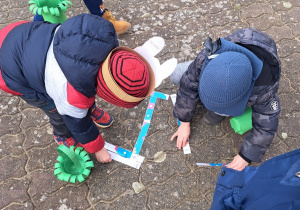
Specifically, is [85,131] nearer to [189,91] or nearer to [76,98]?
[76,98]

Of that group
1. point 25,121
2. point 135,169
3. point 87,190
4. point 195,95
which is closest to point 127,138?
point 135,169

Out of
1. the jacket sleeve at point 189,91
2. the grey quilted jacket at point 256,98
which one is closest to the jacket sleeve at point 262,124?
the grey quilted jacket at point 256,98

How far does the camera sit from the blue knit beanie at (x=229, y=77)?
1346 mm

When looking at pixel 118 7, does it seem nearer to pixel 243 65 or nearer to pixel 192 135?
pixel 192 135

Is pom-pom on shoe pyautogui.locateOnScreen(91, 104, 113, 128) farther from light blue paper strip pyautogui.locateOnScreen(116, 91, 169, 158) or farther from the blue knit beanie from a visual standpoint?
the blue knit beanie

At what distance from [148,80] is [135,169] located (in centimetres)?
111

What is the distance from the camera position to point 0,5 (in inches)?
122

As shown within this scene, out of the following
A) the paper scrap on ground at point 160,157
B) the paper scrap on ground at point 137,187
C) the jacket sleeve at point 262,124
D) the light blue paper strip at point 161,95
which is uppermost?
the jacket sleeve at point 262,124

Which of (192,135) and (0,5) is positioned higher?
(0,5)

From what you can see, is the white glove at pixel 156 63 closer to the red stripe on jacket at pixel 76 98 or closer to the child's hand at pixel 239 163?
the red stripe on jacket at pixel 76 98

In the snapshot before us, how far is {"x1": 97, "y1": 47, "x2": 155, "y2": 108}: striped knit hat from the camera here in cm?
120

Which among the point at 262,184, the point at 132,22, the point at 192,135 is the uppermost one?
the point at 262,184

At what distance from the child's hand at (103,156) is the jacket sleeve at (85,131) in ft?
0.53

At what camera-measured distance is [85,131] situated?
5.55 feet
